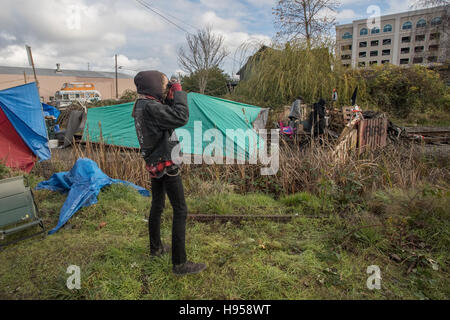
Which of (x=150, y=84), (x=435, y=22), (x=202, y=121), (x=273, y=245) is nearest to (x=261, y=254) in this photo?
(x=273, y=245)

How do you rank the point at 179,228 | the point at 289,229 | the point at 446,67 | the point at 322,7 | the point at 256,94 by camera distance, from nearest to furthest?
the point at 179,228, the point at 289,229, the point at 256,94, the point at 322,7, the point at 446,67

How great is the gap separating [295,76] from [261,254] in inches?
383

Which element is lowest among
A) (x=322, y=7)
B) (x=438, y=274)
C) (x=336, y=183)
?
(x=438, y=274)

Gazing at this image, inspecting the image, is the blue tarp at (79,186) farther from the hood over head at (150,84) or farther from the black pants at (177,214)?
the hood over head at (150,84)

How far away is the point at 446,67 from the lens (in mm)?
14555

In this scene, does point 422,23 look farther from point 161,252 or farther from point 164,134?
point 161,252

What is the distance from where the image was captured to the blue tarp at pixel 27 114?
6137 millimetres

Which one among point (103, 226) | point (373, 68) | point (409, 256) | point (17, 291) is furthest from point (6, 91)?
point (373, 68)

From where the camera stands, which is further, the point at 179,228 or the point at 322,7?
the point at 322,7

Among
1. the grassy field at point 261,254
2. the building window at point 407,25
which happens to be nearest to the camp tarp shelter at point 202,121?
the grassy field at point 261,254

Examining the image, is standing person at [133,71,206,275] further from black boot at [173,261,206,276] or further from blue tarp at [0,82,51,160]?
blue tarp at [0,82,51,160]

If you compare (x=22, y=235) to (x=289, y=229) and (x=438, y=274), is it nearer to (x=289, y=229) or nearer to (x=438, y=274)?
(x=289, y=229)

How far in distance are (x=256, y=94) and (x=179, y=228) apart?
9.87 m

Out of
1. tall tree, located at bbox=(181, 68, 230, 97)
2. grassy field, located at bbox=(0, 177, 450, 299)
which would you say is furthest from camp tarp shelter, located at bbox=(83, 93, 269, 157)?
tall tree, located at bbox=(181, 68, 230, 97)
